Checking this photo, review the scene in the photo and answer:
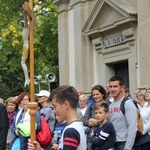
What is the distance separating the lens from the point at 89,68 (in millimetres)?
16172

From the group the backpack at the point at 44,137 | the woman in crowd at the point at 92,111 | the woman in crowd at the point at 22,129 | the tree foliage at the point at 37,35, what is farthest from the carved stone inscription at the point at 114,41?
the backpack at the point at 44,137

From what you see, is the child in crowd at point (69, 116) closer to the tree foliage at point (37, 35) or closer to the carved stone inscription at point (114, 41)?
the carved stone inscription at point (114, 41)

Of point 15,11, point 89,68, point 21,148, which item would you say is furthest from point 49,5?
point 21,148

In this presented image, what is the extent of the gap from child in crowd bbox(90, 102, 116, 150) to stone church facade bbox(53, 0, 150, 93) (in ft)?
18.3

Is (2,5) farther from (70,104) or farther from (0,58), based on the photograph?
(70,104)

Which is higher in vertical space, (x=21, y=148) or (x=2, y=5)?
(x=2, y=5)

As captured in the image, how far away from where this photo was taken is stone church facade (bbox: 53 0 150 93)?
1306cm

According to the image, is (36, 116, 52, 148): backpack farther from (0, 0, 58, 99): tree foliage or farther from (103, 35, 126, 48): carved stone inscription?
(0, 0, 58, 99): tree foliage

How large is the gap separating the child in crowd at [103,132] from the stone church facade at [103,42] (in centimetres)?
558

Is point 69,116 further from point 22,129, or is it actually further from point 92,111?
point 92,111

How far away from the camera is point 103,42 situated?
15.5m

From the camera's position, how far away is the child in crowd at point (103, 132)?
6.93 m

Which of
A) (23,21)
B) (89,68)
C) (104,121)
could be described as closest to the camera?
(23,21)

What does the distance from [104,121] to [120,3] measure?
25.9 ft
